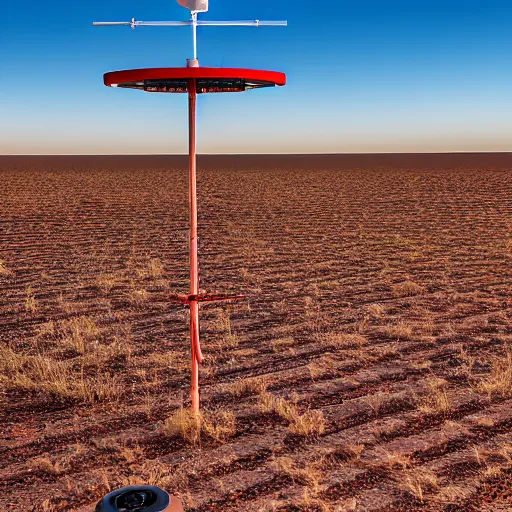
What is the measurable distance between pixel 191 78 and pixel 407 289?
6.18 meters

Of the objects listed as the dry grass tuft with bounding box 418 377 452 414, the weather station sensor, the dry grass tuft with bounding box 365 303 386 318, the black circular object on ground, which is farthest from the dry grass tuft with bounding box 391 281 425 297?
the black circular object on ground

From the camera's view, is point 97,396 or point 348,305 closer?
point 97,396

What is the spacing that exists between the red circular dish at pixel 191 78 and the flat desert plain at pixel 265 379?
2441mm

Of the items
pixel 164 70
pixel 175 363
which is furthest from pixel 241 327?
pixel 164 70

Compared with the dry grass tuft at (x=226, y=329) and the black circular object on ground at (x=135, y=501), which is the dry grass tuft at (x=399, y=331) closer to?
the dry grass tuft at (x=226, y=329)

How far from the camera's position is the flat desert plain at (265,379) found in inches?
147

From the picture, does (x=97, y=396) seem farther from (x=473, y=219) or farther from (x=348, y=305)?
(x=473, y=219)

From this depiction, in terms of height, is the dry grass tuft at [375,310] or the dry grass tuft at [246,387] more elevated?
the dry grass tuft at [375,310]

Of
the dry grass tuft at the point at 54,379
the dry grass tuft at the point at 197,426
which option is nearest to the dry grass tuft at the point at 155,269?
the dry grass tuft at the point at 54,379

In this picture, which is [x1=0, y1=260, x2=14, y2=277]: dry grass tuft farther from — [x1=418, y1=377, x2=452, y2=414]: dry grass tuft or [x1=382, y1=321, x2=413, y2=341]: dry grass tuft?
[x1=418, y1=377, x2=452, y2=414]: dry grass tuft

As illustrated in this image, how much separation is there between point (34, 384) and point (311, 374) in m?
2.51

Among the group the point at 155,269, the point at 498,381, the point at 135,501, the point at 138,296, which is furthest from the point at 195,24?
the point at 155,269

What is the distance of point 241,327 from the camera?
7.11 m

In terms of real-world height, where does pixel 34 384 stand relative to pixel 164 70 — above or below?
below
